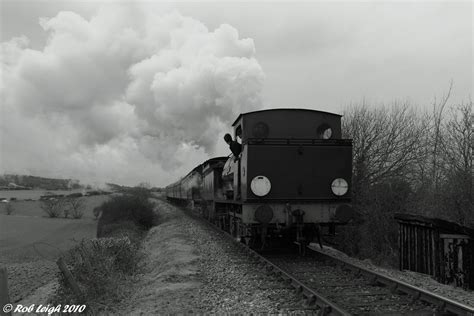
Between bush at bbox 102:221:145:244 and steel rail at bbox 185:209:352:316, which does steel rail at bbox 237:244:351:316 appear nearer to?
steel rail at bbox 185:209:352:316

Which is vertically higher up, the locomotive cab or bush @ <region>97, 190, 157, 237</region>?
the locomotive cab

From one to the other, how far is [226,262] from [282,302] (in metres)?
3.36

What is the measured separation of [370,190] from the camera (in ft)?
43.9

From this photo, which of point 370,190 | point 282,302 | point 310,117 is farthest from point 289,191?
point 370,190

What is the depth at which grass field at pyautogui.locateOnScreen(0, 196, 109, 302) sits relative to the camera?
14742 millimetres

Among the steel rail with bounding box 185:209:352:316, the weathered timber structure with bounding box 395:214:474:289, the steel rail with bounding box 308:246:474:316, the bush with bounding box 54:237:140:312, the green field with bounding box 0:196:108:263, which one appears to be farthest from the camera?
the green field with bounding box 0:196:108:263

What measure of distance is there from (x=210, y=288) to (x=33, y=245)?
14.6ft

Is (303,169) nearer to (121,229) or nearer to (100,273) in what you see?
(100,273)

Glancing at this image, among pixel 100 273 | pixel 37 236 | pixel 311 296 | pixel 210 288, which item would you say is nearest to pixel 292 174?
pixel 210 288

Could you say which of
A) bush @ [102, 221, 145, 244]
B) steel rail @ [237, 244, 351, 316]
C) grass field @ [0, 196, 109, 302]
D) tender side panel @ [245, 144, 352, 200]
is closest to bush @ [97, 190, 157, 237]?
bush @ [102, 221, 145, 244]

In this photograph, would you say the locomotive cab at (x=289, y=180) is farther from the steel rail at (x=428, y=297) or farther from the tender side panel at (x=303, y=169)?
the steel rail at (x=428, y=297)

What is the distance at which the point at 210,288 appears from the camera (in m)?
6.74

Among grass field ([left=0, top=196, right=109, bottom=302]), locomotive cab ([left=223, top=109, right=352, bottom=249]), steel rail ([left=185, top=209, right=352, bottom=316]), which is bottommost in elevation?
grass field ([left=0, top=196, right=109, bottom=302])

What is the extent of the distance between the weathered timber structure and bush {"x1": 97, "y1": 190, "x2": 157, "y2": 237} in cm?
1635
